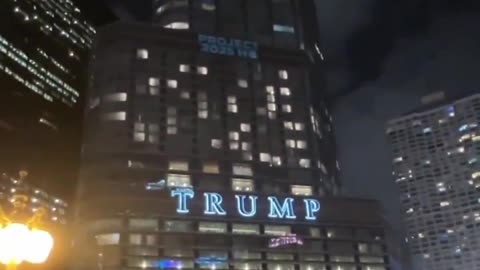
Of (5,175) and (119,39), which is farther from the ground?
(119,39)

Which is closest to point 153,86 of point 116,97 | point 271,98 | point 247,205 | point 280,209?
point 116,97

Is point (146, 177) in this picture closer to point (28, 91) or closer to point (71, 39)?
→ point (28, 91)

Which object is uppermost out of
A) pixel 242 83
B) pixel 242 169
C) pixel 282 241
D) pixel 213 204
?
pixel 242 83

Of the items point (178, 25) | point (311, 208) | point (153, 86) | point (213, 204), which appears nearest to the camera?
point (213, 204)

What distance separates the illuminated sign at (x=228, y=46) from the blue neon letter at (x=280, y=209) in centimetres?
3783

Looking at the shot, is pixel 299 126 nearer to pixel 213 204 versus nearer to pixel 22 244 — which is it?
pixel 213 204

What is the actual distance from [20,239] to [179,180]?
98.1m

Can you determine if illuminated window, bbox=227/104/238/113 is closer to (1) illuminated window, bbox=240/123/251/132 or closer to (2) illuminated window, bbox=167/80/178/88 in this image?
(1) illuminated window, bbox=240/123/251/132

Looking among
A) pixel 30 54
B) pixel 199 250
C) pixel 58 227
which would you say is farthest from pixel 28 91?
pixel 199 250

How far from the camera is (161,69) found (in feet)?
392

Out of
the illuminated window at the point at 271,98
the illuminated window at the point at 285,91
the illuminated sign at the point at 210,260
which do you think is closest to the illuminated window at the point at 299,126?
the illuminated window at the point at 271,98

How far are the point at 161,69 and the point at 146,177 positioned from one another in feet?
81.2

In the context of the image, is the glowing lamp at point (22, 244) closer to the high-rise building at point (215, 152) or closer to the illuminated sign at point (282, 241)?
the high-rise building at point (215, 152)

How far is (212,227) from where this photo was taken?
315 feet
